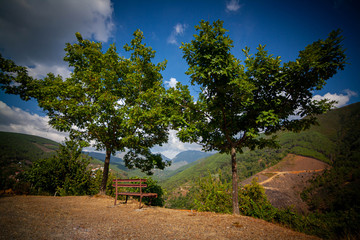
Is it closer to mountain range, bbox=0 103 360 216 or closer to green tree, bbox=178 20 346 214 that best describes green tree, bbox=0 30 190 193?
green tree, bbox=178 20 346 214

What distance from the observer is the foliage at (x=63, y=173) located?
10570mm

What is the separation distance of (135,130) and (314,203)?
106459 mm

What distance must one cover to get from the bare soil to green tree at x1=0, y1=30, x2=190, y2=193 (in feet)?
240

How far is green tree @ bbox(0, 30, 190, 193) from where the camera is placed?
8734 mm

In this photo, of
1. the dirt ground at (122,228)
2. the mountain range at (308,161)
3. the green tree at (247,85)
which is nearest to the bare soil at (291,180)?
the mountain range at (308,161)

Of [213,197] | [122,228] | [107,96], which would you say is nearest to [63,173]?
[107,96]

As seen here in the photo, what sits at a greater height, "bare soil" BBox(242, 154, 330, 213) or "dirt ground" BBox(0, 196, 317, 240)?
"dirt ground" BBox(0, 196, 317, 240)

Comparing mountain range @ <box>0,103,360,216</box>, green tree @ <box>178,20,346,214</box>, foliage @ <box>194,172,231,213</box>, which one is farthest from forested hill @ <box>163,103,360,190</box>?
green tree @ <box>178,20,346,214</box>

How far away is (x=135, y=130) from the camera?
31.8 ft

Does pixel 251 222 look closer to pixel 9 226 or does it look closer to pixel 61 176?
pixel 9 226

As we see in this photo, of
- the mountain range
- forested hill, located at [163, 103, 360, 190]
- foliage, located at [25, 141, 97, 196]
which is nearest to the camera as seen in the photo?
foliage, located at [25, 141, 97, 196]

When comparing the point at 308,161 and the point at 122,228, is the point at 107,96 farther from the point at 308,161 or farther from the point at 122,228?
the point at 308,161

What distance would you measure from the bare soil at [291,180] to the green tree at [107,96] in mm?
73251

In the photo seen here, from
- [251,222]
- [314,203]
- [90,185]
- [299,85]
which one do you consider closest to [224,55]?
[299,85]
